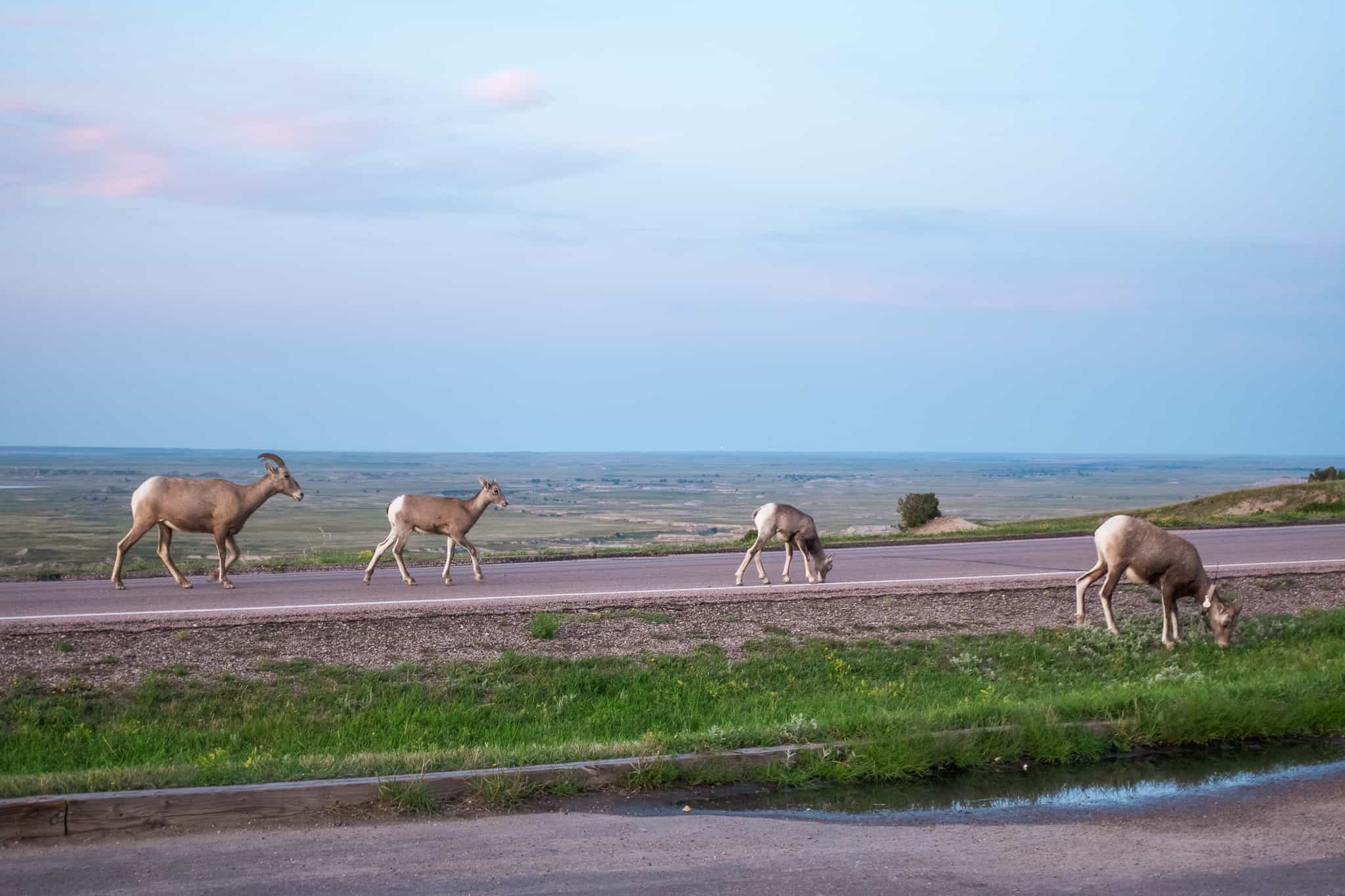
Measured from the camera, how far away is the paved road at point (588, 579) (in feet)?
53.5

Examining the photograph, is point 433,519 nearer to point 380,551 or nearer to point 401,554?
point 401,554

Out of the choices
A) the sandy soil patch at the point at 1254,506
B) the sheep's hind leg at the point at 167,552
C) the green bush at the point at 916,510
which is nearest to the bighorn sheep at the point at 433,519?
the sheep's hind leg at the point at 167,552

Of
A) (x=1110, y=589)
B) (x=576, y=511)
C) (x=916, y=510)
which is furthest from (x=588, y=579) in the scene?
(x=576, y=511)

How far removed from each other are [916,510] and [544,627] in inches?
1136

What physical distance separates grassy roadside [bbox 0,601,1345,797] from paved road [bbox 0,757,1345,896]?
108 centimetres

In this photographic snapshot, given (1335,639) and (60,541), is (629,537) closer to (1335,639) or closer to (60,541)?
(60,541)

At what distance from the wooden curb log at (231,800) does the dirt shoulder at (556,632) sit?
4.39 metres

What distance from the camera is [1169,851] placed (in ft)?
25.4

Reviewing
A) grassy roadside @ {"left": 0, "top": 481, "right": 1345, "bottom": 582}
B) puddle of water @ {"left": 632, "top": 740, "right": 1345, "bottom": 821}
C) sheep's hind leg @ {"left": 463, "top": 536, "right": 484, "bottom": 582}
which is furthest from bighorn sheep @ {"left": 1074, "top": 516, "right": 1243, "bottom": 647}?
grassy roadside @ {"left": 0, "top": 481, "right": 1345, "bottom": 582}

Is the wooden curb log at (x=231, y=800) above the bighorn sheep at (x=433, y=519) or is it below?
below

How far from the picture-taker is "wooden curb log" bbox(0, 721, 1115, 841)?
814 centimetres

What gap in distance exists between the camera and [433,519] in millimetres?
18422

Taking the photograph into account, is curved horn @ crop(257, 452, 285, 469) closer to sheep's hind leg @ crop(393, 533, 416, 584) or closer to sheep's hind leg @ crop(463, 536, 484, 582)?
sheep's hind leg @ crop(393, 533, 416, 584)

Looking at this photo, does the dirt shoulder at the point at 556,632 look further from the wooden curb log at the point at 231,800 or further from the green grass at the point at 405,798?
the green grass at the point at 405,798
